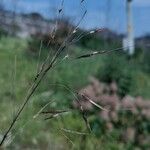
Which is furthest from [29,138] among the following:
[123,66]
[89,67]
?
[89,67]

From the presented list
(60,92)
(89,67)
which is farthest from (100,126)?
(89,67)

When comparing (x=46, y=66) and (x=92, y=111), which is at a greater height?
(x=46, y=66)

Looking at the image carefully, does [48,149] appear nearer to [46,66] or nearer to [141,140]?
[141,140]

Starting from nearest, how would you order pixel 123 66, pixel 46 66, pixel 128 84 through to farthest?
pixel 46 66 < pixel 128 84 < pixel 123 66

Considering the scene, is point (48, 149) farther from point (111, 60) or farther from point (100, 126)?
point (111, 60)

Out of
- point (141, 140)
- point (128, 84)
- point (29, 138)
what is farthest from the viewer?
point (128, 84)

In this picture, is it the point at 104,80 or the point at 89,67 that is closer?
the point at 104,80

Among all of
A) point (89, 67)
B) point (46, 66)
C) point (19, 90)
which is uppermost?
point (46, 66)

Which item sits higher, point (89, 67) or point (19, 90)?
point (19, 90)

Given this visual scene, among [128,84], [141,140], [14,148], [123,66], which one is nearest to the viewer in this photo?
[14,148]
